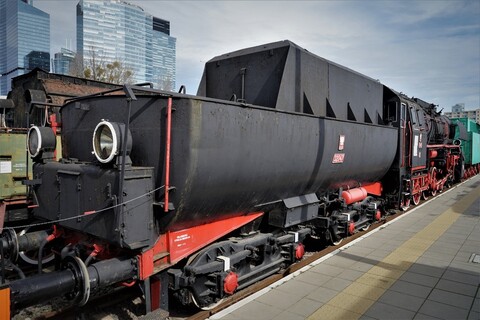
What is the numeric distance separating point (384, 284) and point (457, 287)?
1051mm

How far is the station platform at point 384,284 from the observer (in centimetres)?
429

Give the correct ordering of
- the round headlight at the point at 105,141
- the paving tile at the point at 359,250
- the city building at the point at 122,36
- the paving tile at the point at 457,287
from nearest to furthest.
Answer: the round headlight at the point at 105,141, the paving tile at the point at 457,287, the paving tile at the point at 359,250, the city building at the point at 122,36

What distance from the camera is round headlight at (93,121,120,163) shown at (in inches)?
133

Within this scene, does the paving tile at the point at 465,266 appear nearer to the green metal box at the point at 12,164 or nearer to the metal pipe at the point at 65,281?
the metal pipe at the point at 65,281

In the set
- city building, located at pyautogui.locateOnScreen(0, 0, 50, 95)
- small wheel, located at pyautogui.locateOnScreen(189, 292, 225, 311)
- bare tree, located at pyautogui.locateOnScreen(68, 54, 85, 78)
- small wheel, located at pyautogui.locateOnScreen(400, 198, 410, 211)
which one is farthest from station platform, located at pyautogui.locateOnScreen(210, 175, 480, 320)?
city building, located at pyautogui.locateOnScreen(0, 0, 50, 95)

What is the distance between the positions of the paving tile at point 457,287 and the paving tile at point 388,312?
1.15 metres

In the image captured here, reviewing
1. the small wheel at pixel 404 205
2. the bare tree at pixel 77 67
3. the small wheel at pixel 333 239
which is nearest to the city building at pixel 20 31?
the bare tree at pixel 77 67

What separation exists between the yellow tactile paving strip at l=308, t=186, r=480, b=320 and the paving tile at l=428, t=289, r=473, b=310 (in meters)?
0.56

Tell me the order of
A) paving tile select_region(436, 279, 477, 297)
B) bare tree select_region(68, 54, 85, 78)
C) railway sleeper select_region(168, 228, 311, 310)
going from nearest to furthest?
railway sleeper select_region(168, 228, 311, 310) → paving tile select_region(436, 279, 477, 297) → bare tree select_region(68, 54, 85, 78)

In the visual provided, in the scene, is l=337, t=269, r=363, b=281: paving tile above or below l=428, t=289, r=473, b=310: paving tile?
above

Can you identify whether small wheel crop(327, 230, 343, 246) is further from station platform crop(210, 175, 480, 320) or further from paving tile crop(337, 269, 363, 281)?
paving tile crop(337, 269, 363, 281)

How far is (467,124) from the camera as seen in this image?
22.8 m

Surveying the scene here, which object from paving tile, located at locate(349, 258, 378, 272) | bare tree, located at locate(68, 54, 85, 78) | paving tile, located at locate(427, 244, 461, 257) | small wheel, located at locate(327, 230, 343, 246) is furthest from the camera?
bare tree, located at locate(68, 54, 85, 78)

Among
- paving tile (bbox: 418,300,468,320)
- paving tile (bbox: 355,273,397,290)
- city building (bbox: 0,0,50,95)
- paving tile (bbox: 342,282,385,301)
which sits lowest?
paving tile (bbox: 418,300,468,320)
